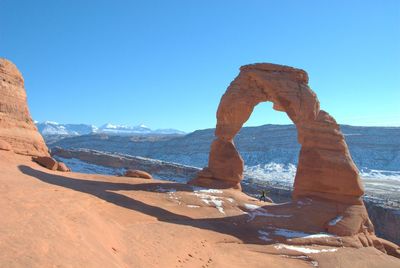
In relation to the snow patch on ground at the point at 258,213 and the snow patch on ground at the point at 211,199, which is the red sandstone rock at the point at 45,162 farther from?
the snow patch on ground at the point at 258,213

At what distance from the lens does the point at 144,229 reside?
13719 millimetres

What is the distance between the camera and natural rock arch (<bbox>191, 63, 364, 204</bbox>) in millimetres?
21234

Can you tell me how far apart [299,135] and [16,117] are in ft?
53.4

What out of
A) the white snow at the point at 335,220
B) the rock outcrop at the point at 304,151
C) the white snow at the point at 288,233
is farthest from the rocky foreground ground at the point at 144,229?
the rock outcrop at the point at 304,151

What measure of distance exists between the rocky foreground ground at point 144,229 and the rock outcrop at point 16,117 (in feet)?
3.91

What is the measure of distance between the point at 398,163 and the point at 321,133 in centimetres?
7603

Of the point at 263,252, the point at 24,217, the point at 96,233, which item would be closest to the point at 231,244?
the point at 263,252

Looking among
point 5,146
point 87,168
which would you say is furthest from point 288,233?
point 87,168

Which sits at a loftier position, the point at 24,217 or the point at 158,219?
the point at 24,217

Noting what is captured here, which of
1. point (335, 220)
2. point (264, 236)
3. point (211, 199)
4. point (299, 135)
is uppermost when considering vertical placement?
point (299, 135)

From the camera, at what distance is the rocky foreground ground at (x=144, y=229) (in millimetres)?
7633

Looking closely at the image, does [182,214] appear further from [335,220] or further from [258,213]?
[335,220]

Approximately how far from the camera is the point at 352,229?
19.3 meters

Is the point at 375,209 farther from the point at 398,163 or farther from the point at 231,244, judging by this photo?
the point at 398,163
